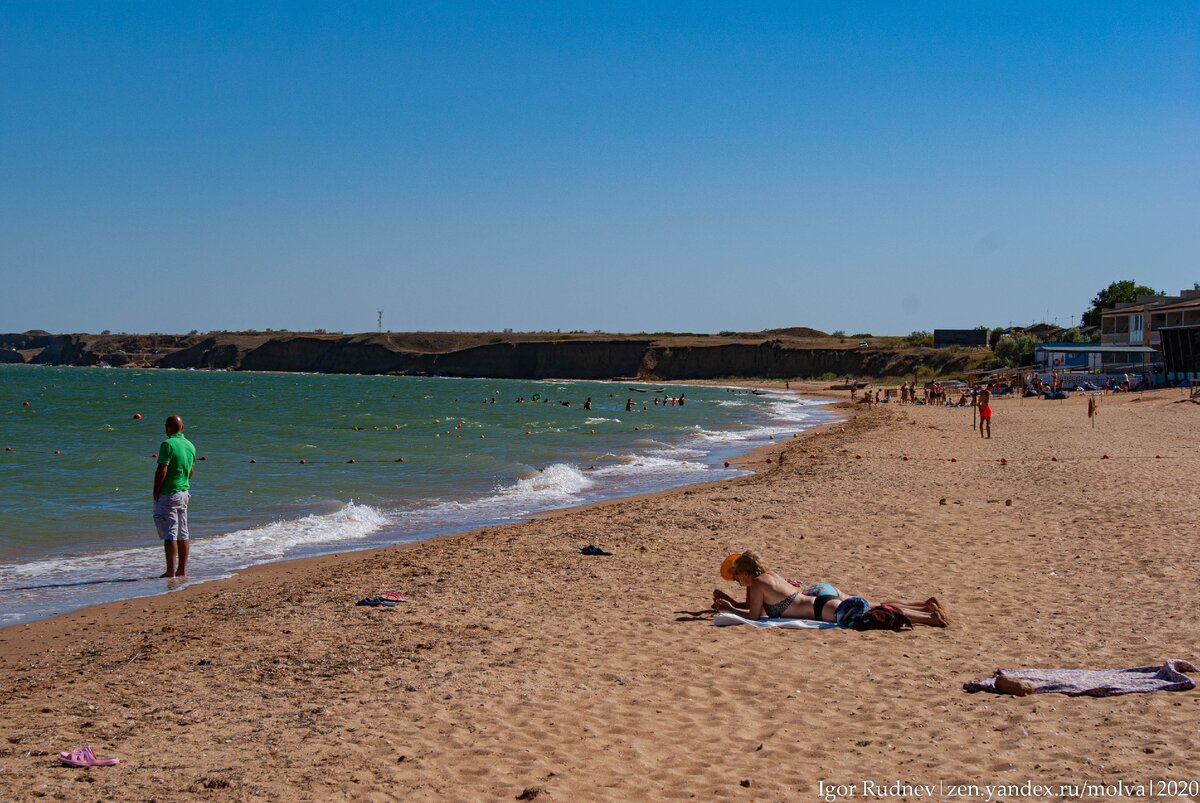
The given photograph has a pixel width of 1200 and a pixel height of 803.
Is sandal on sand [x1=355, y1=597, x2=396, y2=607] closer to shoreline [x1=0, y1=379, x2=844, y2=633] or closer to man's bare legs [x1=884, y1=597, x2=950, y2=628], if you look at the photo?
shoreline [x1=0, y1=379, x2=844, y2=633]

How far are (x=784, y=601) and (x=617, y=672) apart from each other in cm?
203

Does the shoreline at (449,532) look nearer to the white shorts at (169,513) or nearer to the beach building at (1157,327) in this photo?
the white shorts at (169,513)

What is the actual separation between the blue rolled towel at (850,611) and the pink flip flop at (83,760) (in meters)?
5.62

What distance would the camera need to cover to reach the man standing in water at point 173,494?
41.1ft

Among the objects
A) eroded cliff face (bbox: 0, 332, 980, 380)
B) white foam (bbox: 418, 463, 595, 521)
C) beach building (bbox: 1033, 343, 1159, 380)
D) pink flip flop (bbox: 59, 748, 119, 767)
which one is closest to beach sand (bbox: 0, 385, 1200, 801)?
pink flip flop (bbox: 59, 748, 119, 767)

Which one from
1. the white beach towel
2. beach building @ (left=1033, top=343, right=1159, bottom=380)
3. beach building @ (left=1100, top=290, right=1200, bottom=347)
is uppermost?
beach building @ (left=1100, top=290, right=1200, bottom=347)

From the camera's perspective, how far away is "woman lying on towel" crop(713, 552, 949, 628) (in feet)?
27.4

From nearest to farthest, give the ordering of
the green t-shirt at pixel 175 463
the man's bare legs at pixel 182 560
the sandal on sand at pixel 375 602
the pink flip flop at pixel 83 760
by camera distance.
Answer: the pink flip flop at pixel 83 760, the sandal on sand at pixel 375 602, the green t-shirt at pixel 175 463, the man's bare legs at pixel 182 560

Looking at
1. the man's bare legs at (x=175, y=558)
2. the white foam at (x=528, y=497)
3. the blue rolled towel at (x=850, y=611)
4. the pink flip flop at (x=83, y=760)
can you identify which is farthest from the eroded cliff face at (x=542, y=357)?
the pink flip flop at (x=83, y=760)

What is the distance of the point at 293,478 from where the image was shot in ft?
81.5

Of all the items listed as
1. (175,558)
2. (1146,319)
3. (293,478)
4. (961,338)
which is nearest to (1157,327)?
(1146,319)

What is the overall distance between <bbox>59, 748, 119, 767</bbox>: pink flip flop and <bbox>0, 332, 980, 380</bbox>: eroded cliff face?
101210 mm

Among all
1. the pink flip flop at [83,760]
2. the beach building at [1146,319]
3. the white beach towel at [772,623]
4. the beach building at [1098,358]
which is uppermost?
the beach building at [1146,319]

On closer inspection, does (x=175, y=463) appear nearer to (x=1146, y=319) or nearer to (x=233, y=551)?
(x=233, y=551)
